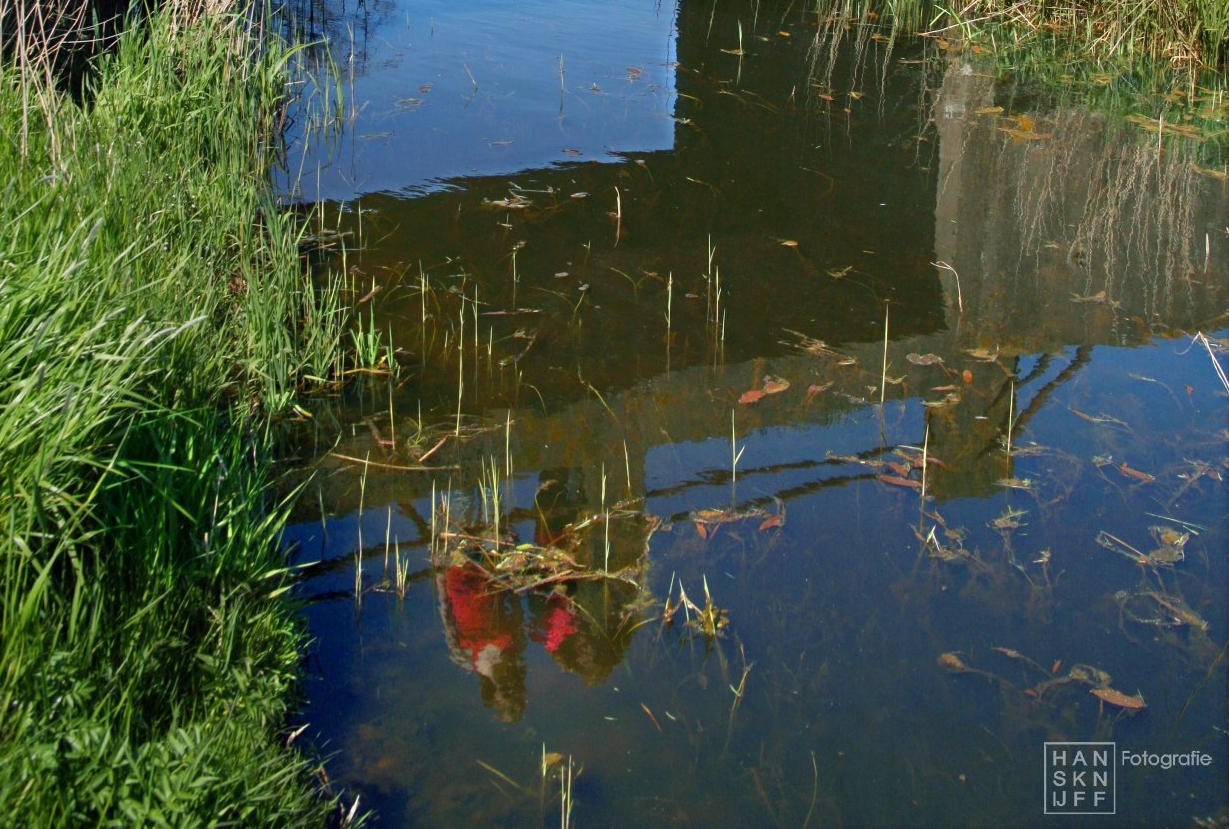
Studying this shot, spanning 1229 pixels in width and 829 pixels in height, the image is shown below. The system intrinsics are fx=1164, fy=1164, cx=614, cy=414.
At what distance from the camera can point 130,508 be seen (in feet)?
9.71

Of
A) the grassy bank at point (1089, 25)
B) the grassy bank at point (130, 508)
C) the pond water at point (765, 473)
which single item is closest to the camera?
the grassy bank at point (130, 508)

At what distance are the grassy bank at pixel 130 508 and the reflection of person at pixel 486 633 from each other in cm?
47

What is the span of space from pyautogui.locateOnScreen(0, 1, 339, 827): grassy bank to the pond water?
334 millimetres

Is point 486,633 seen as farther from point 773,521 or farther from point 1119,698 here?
point 1119,698

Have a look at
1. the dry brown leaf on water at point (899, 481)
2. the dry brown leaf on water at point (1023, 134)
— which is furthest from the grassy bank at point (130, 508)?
the dry brown leaf on water at point (1023, 134)

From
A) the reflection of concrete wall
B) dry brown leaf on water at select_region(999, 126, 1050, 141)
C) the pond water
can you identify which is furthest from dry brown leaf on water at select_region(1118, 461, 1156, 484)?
dry brown leaf on water at select_region(999, 126, 1050, 141)

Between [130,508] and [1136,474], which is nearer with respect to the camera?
[130,508]

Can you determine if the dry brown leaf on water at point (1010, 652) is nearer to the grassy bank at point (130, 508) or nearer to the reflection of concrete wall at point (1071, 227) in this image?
the grassy bank at point (130, 508)

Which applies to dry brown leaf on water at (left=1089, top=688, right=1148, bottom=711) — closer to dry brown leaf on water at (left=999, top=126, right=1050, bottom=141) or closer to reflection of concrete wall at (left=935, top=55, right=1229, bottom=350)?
reflection of concrete wall at (left=935, top=55, right=1229, bottom=350)

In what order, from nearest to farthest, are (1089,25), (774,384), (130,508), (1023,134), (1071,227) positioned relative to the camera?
1. (130,508)
2. (774,384)
3. (1071,227)
4. (1023,134)
5. (1089,25)

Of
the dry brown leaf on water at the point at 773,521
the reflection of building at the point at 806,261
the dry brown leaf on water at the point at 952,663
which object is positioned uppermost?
the reflection of building at the point at 806,261

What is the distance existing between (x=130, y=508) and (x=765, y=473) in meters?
2.19

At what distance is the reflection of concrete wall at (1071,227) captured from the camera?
5.48 meters

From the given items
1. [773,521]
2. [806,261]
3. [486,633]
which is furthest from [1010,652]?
[806,261]
